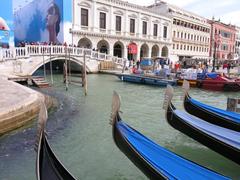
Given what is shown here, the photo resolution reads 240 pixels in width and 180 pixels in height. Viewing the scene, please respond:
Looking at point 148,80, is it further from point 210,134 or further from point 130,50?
point 130,50

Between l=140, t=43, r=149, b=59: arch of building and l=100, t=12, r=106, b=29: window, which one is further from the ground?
l=100, t=12, r=106, b=29: window

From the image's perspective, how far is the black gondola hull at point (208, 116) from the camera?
12.8 ft

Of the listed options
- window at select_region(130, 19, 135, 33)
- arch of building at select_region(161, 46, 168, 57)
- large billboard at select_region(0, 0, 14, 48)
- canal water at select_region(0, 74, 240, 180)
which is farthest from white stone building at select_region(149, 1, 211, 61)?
canal water at select_region(0, 74, 240, 180)

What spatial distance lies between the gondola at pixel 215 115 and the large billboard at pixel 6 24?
1147 cm

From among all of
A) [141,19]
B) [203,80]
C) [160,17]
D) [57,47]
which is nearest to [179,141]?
[203,80]

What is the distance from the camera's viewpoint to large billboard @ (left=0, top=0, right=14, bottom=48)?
43.1ft

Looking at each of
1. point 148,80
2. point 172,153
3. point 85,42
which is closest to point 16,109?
point 172,153

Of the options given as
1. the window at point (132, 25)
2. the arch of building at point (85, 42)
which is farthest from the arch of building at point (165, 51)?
the arch of building at point (85, 42)

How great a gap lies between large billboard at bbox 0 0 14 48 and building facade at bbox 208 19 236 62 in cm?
2920

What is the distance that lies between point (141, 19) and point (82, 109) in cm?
1854

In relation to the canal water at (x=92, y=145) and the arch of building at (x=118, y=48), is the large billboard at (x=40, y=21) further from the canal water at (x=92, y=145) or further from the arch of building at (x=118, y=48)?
the canal water at (x=92, y=145)

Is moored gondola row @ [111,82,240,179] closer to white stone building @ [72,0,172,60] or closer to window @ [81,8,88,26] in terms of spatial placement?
white stone building @ [72,0,172,60]

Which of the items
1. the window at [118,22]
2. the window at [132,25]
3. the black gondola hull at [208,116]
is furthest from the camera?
the window at [132,25]

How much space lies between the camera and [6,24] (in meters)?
13.5
